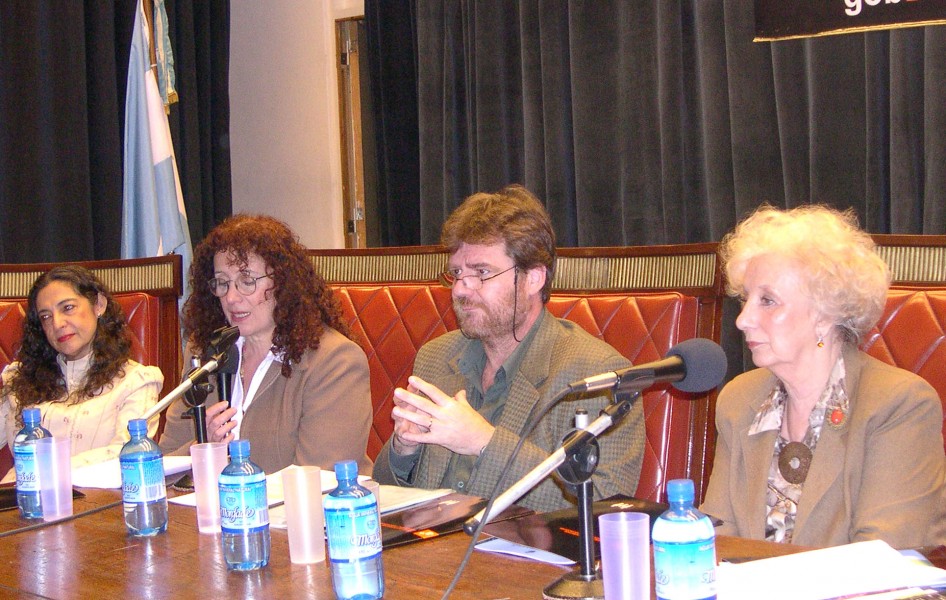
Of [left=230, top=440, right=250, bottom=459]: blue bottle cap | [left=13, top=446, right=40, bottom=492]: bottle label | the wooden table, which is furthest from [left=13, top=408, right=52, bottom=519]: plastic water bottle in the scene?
[left=230, top=440, right=250, bottom=459]: blue bottle cap

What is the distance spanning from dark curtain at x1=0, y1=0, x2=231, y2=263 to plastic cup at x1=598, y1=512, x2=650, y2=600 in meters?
3.93

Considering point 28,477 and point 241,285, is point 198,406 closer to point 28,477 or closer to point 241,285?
point 28,477

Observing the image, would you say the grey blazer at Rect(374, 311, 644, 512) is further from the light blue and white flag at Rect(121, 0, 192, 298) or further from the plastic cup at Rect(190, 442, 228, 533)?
the light blue and white flag at Rect(121, 0, 192, 298)

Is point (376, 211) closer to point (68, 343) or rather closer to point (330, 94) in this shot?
point (330, 94)

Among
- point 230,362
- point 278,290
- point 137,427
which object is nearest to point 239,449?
point 137,427

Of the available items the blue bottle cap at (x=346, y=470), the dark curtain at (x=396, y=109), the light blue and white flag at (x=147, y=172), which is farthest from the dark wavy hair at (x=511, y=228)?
the light blue and white flag at (x=147, y=172)

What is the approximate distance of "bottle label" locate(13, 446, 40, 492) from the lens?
2.01 m

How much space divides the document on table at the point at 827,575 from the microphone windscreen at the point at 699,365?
242 mm

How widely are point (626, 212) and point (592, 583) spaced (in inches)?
117

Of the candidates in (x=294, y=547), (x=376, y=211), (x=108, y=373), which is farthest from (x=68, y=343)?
(x=376, y=211)

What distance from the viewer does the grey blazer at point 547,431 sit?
2.03 m

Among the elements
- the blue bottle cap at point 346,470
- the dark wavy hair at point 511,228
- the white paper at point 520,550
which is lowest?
the white paper at point 520,550

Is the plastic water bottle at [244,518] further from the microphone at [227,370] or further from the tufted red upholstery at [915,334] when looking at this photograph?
the tufted red upholstery at [915,334]

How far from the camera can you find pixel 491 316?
7.59ft
